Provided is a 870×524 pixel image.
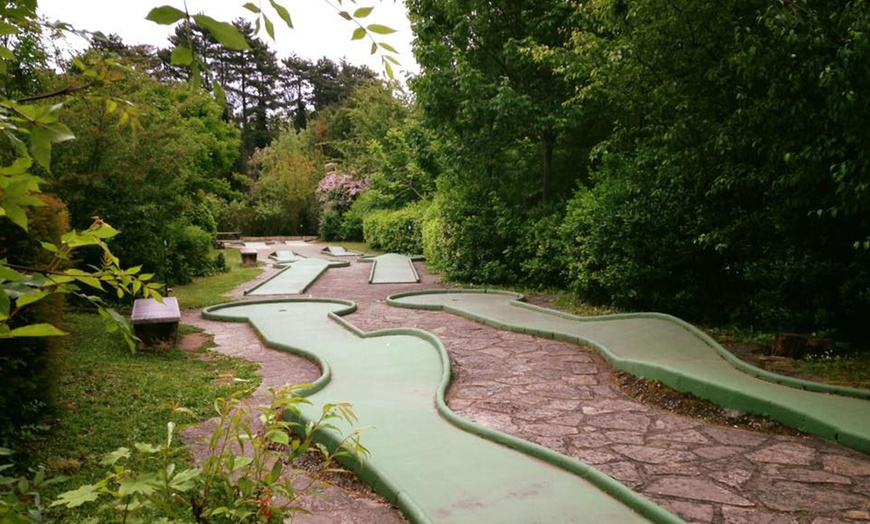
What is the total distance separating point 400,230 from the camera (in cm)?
2402

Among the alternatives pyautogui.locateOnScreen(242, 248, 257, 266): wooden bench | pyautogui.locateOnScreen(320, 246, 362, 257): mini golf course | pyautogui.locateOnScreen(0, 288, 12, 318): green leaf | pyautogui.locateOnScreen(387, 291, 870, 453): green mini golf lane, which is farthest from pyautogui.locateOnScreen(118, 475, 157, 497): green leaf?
pyautogui.locateOnScreen(320, 246, 362, 257): mini golf course

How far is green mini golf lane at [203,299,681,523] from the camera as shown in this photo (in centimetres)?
325

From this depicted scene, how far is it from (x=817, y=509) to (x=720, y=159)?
5.27 m

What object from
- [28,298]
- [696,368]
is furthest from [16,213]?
[696,368]

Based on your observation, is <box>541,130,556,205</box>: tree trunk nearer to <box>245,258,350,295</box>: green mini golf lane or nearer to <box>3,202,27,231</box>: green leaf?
<box>245,258,350,295</box>: green mini golf lane

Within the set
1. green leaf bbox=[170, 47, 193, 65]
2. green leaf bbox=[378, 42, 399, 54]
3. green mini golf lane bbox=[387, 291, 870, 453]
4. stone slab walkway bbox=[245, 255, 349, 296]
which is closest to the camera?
green leaf bbox=[170, 47, 193, 65]

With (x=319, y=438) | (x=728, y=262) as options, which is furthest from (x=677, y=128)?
(x=319, y=438)

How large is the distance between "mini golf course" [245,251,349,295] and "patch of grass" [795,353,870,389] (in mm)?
9664

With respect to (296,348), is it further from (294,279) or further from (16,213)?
(294,279)

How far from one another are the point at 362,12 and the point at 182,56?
0.31 m

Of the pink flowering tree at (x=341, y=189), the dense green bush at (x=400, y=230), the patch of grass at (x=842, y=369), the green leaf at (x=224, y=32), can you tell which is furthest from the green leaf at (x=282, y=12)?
the pink flowering tree at (x=341, y=189)

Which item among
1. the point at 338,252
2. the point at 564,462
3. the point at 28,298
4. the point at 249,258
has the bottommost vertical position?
the point at 564,462

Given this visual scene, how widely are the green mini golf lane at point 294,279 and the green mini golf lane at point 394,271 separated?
4.96ft

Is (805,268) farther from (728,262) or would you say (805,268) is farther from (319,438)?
(319,438)
